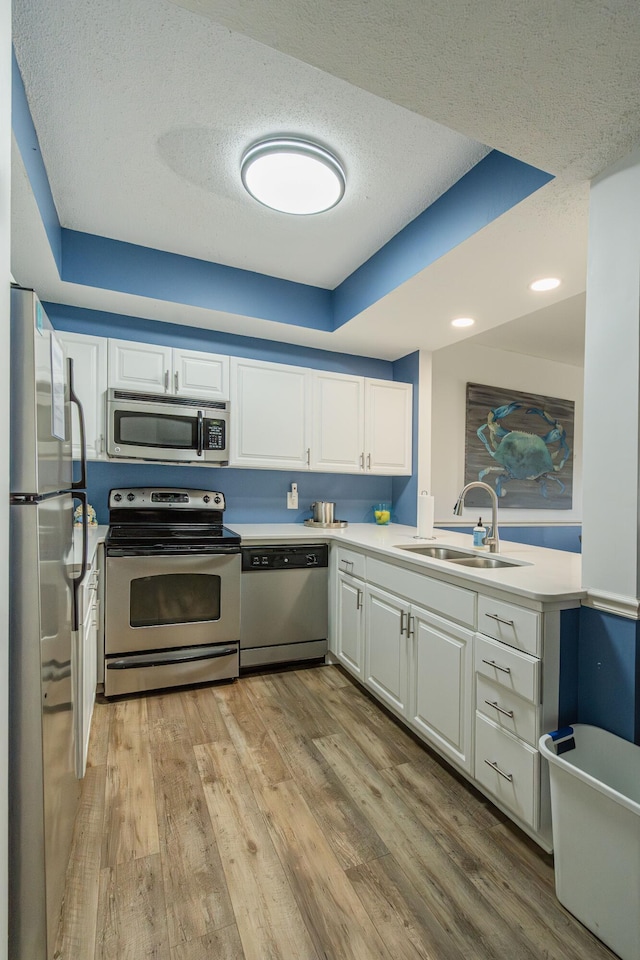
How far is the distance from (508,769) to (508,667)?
14.1 inches

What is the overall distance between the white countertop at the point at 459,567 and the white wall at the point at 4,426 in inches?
58.3

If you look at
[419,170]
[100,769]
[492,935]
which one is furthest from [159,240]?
[492,935]

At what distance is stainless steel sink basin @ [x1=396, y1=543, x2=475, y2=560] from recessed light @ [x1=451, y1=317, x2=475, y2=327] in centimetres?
150

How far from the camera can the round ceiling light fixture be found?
180cm

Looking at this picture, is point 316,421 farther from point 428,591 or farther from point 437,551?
point 428,591

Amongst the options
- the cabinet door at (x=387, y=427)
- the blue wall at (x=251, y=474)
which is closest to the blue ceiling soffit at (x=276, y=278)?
the blue wall at (x=251, y=474)

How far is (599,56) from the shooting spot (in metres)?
1.15

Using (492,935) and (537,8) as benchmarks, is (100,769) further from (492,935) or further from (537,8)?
(537,8)

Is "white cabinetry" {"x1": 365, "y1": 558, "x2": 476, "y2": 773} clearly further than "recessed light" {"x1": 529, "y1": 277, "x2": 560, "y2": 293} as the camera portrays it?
No

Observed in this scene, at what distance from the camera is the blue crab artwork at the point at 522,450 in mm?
4559

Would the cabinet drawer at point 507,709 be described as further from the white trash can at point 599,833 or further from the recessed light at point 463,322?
the recessed light at point 463,322

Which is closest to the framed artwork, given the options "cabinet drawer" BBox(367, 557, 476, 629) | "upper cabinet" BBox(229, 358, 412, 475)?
"upper cabinet" BBox(229, 358, 412, 475)

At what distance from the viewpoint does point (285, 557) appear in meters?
2.96

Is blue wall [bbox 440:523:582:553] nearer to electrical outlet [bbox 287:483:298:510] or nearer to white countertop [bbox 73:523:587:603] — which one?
white countertop [bbox 73:523:587:603]
